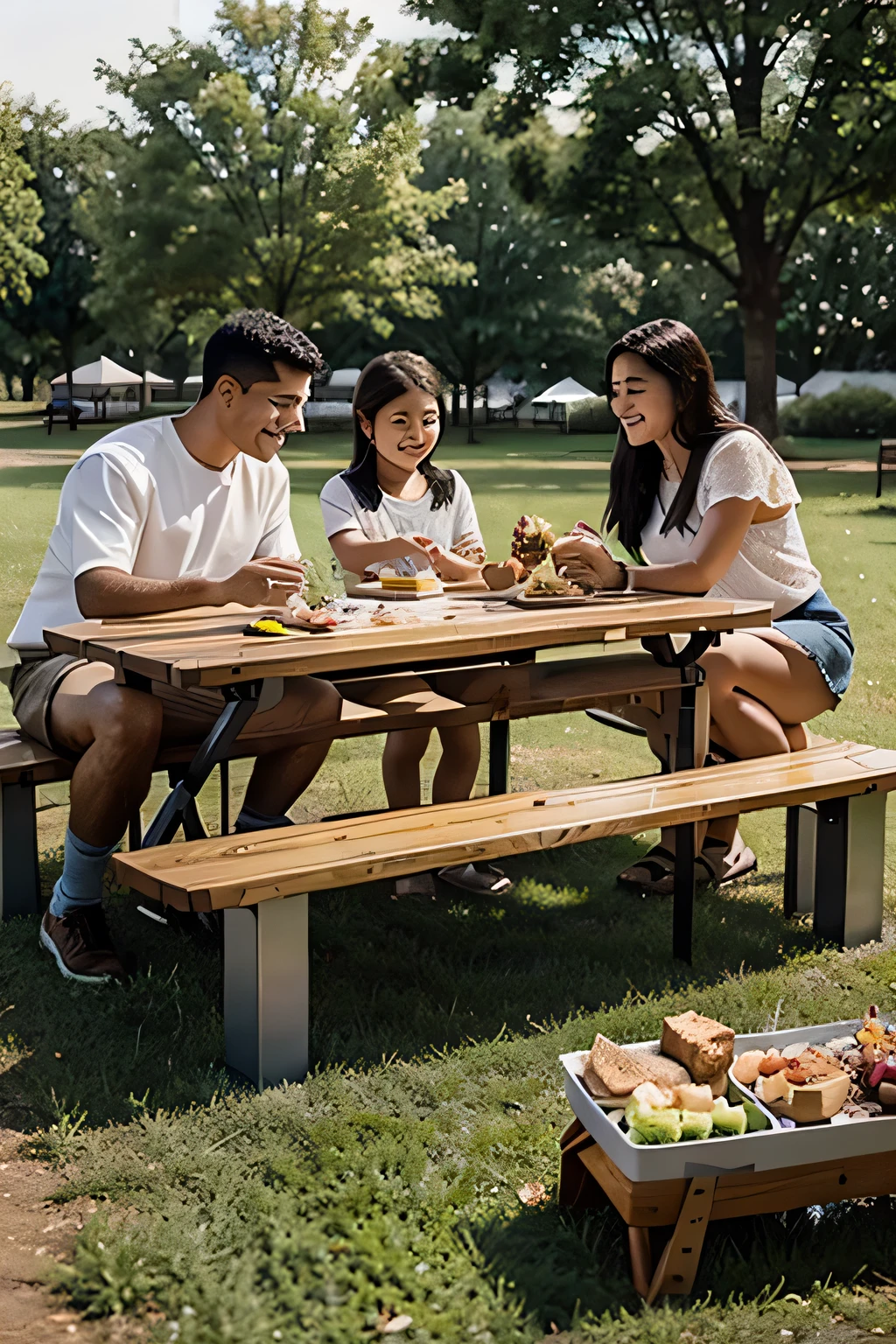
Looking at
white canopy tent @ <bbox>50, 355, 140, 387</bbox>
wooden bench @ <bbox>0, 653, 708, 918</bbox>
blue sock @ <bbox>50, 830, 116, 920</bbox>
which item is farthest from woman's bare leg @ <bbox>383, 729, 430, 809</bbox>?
white canopy tent @ <bbox>50, 355, 140, 387</bbox>

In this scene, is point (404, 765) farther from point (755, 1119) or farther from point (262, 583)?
point (755, 1119)

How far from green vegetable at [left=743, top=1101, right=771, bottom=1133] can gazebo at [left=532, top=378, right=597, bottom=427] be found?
11.7m

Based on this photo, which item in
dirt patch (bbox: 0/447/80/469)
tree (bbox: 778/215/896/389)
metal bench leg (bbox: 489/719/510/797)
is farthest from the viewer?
tree (bbox: 778/215/896/389)

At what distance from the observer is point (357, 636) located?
3.04 m

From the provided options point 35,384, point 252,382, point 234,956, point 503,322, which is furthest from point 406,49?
point 234,956

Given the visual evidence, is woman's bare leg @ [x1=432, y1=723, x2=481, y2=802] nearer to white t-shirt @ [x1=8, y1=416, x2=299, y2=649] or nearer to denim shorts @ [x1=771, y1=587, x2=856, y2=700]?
white t-shirt @ [x1=8, y1=416, x2=299, y2=649]

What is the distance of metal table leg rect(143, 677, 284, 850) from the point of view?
3.05 metres

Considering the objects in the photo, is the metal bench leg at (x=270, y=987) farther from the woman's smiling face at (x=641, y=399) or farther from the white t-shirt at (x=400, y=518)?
the woman's smiling face at (x=641, y=399)

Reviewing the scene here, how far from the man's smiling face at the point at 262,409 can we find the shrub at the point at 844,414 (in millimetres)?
11933

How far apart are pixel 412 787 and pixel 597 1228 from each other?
176 cm

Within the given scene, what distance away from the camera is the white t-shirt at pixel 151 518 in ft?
10.9

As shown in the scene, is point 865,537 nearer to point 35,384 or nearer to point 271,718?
point 35,384

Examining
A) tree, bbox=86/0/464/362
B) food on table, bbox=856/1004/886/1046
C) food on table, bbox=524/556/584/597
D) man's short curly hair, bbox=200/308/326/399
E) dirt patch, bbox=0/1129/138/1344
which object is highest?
tree, bbox=86/0/464/362

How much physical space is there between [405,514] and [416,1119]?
76.6 inches
